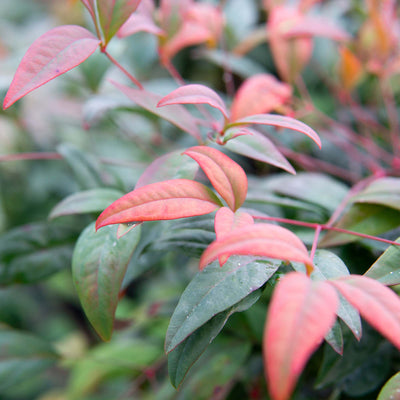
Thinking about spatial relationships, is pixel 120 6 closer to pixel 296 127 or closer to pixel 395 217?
pixel 296 127

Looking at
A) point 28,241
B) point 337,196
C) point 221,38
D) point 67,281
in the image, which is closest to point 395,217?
point 337,196

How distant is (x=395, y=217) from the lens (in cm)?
42

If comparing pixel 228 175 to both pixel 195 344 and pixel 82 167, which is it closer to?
pixel 195 344

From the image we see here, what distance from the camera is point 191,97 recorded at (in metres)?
0.32

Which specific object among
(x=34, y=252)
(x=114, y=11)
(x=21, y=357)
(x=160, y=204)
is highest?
(x=114, y=11)

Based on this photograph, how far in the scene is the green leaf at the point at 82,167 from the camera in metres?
0.53

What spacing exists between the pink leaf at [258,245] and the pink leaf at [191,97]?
0.40 feet

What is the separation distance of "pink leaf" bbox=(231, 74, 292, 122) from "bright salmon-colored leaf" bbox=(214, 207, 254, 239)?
0.18 metres

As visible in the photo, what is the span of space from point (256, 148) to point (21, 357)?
1.67 ft

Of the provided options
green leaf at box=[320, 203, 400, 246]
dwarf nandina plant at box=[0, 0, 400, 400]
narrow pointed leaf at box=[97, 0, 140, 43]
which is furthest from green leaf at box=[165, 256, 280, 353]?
narrow pointed leaf at box=[97, 0, 140, 43]

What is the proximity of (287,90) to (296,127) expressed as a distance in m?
0.25

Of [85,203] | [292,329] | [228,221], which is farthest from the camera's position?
[85,203]

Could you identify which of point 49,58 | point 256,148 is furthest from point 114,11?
point 256,148

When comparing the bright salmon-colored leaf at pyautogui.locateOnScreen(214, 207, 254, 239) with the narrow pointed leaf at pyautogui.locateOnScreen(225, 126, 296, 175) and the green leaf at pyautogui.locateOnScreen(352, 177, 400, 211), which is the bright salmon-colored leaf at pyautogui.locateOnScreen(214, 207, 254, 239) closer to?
the narrow pointed leaf at pyautogui.locateOnScreen(225, 126, 296, 175)
